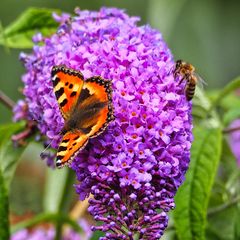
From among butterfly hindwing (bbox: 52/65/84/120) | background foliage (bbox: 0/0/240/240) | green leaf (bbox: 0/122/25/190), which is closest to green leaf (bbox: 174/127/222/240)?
background foliage (bbox: 0/0/240/240)

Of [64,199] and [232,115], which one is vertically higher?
[232,115]

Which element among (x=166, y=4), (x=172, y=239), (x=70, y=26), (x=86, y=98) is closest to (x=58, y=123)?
(x=86, y=98)

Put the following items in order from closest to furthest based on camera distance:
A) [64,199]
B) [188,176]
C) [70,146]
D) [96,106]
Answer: [70,146] → [96,106] → [188,176] → [64,199]

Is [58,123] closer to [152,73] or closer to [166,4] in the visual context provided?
[152,73]

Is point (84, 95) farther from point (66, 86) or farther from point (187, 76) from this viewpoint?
point (187, 76)

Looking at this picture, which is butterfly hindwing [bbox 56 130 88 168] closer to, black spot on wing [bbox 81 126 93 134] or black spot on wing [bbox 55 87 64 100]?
black spot on wing [bbox 81 126 93 134]

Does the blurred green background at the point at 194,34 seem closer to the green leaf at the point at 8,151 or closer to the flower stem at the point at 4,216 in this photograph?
the green leaf at the point at 8,151

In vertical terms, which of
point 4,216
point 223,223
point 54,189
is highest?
point 54,189

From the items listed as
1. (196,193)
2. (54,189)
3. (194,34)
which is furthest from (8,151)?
(194,34)
